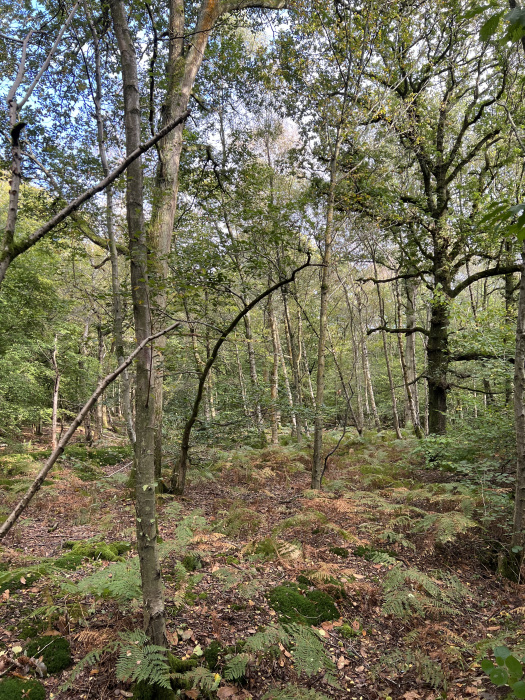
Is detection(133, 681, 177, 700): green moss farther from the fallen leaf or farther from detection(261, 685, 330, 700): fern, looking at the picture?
the fallen leaf

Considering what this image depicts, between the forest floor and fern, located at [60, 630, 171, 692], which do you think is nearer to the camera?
fern, located at [60, 630, 171, 692]

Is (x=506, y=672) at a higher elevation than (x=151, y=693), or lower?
higher

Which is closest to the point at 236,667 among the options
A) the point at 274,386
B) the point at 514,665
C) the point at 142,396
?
the point at 514,665

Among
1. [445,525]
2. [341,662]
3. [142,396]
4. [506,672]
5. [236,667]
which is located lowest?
[341,662]

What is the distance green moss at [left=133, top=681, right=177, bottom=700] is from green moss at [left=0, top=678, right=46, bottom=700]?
0.59 m

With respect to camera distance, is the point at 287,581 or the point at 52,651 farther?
the point at 287,581

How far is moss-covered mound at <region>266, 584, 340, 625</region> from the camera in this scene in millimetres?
3307

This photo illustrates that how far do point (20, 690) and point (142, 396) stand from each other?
208 cm

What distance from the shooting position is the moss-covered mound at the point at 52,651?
250 cm

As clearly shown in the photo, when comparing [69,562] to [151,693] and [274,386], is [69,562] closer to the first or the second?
[151,693]

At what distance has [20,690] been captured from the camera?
2.26 m

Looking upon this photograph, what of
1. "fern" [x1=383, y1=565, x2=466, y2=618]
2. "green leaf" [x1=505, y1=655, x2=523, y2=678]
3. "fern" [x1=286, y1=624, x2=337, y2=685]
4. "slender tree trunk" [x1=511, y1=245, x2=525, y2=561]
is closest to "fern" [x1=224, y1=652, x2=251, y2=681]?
"fern" [x1=286, y1=624, x2=337, y2=685]

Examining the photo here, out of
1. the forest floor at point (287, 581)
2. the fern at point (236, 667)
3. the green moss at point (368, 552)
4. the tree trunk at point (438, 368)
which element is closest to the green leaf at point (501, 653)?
the forest floor at point (287, 581)

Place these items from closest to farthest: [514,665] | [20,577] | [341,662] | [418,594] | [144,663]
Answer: [514,665] → [144,663] → [341,662] → [20,577] → [418,594]
